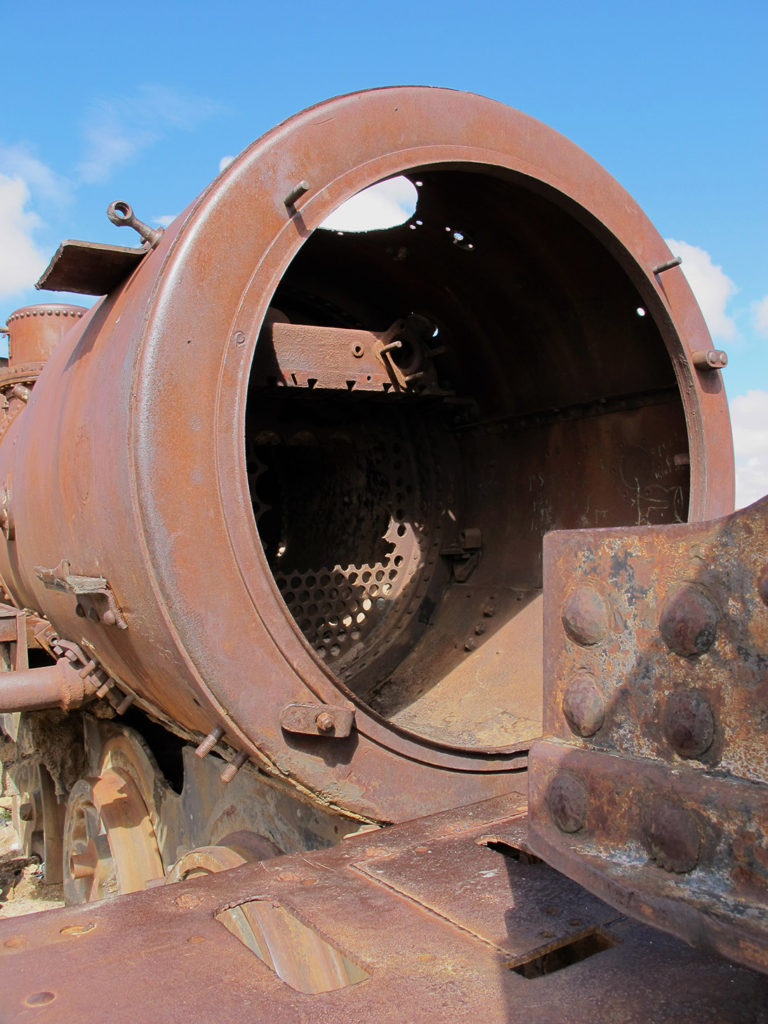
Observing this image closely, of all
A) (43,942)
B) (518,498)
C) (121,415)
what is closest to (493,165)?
(121,415)

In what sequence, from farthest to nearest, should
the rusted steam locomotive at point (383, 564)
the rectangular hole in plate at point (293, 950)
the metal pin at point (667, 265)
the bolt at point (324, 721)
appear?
the metal pin at point (667, 265)
the bolt at point (324, 721)
the rectangular hole in plate at point (293, 950)
the rusted steam locomotive at point (383, 564)

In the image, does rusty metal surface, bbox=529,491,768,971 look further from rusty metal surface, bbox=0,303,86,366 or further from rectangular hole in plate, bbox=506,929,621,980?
rusty metal surface, bbox=0,303,86,366

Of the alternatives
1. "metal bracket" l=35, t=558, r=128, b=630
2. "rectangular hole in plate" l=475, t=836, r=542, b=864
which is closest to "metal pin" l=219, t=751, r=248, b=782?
"metal bracket" l=35, t=558, r=128, b=630

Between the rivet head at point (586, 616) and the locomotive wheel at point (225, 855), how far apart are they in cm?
119

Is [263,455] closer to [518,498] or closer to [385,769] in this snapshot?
[518,498]

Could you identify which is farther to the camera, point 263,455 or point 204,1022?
point 263,455

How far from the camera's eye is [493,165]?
7.07 feet

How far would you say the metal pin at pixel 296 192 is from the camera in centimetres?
185

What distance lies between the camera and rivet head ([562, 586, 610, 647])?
3.33 feet

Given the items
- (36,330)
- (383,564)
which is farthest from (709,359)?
(36,330)

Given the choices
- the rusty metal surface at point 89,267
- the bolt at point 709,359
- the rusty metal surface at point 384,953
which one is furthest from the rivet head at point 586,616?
the bolt at point 709,359

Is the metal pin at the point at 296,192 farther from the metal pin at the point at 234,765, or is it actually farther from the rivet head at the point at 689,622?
the rivet head at the point at 689,622

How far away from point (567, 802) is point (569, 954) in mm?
512

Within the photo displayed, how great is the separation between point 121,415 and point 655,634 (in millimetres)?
1233
